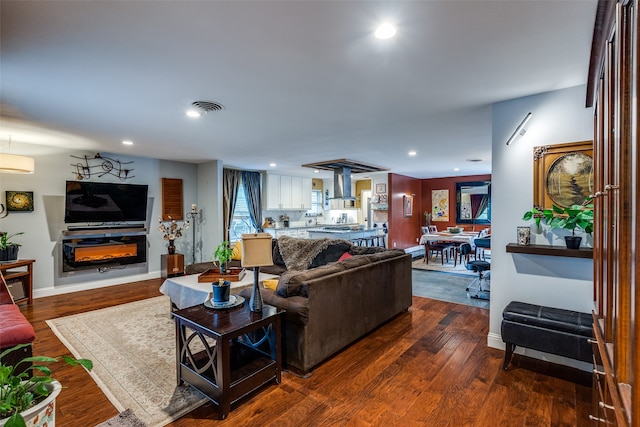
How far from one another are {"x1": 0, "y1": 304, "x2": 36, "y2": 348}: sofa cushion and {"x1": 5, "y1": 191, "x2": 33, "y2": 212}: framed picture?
3.29 metres

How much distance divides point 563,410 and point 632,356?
204cm

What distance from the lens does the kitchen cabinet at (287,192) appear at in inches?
324

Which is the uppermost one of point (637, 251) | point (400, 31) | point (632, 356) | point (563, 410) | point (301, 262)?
point (400, 31)

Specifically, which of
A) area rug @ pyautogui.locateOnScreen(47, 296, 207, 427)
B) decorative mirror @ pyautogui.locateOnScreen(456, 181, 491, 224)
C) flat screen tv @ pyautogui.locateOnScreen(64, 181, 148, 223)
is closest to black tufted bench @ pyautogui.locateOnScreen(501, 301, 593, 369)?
area rug @ pyautogui.locateOnScreen(47, 296, 207, 427)

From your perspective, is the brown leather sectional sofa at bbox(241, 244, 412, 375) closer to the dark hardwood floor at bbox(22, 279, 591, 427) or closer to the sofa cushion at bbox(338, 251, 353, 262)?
the dark hardwood floor at bbox(22, 279, 591, 427)

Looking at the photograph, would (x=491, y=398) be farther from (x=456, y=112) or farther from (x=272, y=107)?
(x=272, y=107)

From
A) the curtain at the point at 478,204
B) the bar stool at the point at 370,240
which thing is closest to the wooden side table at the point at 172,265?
the bar stool at the point at 370,240

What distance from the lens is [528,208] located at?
9.59 ft

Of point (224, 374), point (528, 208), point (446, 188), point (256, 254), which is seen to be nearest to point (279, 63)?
point (256, 254)

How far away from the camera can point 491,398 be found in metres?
2.27

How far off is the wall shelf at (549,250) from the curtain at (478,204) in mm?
6790

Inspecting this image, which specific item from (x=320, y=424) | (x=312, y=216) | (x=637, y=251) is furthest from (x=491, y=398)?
(x=312, y=216)

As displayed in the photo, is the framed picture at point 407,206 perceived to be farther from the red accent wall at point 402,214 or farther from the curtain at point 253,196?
the curtain at point 253,196

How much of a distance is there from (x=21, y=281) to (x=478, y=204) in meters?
10.3
